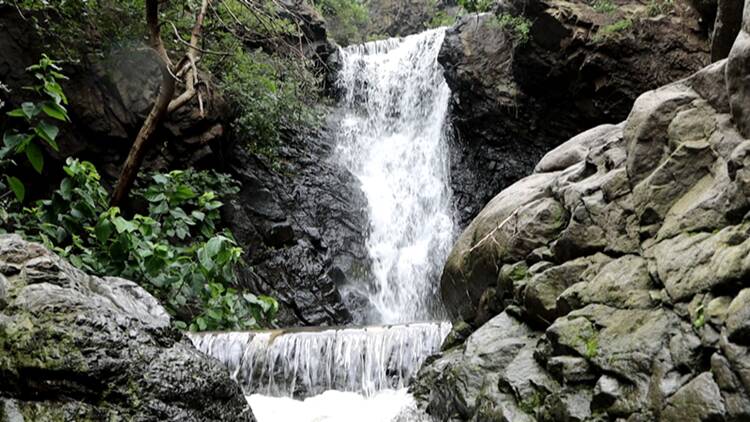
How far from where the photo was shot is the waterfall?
12.2 m

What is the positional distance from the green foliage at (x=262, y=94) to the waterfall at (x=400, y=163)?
3.04 meters

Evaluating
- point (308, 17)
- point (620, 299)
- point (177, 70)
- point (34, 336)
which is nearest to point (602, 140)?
point (620, 299)

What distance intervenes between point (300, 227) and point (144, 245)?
247 inches

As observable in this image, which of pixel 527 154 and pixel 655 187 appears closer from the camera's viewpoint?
pixel 655 187

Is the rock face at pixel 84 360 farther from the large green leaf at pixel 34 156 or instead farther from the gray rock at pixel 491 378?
the gray rock at pixel 491 378

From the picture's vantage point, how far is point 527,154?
43.7ft

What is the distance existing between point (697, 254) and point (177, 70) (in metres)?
6.91

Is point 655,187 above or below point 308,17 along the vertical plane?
below

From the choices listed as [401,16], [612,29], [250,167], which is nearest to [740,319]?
[612,29]

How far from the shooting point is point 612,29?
10641 mm

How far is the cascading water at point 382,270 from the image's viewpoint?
6.15 metres

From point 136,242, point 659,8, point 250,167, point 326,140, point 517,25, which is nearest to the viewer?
point 136,242

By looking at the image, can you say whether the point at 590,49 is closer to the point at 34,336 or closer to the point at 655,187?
the point at 655,187

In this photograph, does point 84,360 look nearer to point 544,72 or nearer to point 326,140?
point 544,72
